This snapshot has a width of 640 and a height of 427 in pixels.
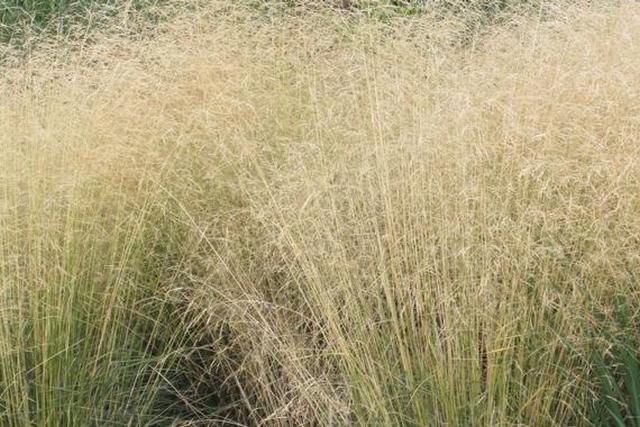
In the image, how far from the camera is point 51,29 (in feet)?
20.3

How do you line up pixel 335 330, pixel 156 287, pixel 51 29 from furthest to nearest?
pixel 51 29, pixel 156 287, pixel 335 330

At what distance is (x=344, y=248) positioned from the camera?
2611mm

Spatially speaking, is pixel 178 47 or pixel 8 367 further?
pixel 178 47

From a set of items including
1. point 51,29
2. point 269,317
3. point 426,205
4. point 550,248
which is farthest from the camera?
point 51,29

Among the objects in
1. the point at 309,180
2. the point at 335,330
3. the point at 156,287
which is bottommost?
the point at 156,287

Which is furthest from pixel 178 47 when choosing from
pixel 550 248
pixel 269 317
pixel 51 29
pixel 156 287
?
pixel 51 29

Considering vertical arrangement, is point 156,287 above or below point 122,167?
below

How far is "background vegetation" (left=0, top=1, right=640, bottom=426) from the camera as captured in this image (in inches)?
93.0

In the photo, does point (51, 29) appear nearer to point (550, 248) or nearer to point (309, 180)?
point (309, 180)

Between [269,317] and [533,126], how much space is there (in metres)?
0.93

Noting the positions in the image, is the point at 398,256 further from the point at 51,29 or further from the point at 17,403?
the point at 51,29

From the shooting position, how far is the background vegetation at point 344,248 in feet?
7.75

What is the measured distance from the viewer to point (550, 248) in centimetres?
229

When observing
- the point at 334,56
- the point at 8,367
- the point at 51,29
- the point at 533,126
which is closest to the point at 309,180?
the point at 533,126
